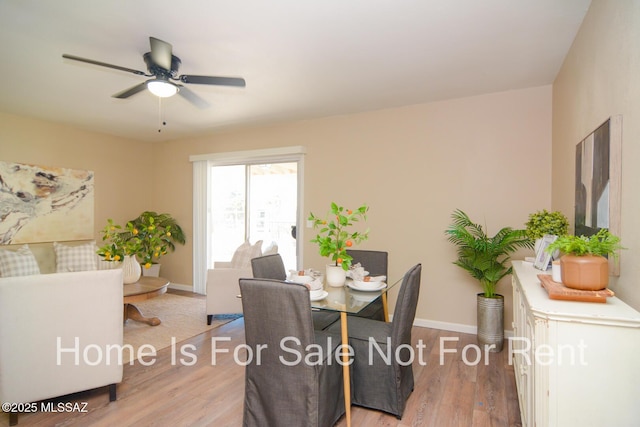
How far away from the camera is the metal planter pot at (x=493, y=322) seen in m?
3.14

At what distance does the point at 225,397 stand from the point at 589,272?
91.9 inches

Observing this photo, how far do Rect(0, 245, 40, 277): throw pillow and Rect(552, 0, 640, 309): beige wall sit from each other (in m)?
5.19

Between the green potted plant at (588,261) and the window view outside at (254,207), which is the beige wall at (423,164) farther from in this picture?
the green potted plant at (588,261)

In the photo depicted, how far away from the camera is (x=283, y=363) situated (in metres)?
1.84

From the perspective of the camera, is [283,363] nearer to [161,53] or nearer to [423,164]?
[161,53]

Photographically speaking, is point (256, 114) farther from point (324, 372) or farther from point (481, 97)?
point (324, 372)

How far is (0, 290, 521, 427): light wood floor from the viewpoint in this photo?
2135 mm

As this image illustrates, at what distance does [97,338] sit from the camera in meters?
2.24

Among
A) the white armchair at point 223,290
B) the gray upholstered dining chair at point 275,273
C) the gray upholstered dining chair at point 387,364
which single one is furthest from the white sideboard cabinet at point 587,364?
the white armchair at point 223,290

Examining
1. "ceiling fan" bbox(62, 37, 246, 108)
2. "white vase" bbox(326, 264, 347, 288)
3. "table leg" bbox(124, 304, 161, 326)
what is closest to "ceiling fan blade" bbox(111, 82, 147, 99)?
"ceiling fan" bbox(62, 37, 246, 108)

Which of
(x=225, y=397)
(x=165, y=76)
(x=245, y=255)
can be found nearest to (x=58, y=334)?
(x=225, y=397)

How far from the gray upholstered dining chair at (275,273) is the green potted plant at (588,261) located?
5.19 feet

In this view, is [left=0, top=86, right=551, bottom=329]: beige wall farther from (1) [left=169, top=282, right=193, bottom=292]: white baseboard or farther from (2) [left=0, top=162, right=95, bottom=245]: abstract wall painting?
(1) [left=169, top=282, right=193, bottom=292]: white baseboard

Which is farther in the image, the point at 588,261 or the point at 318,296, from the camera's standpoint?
the point at 318,296
